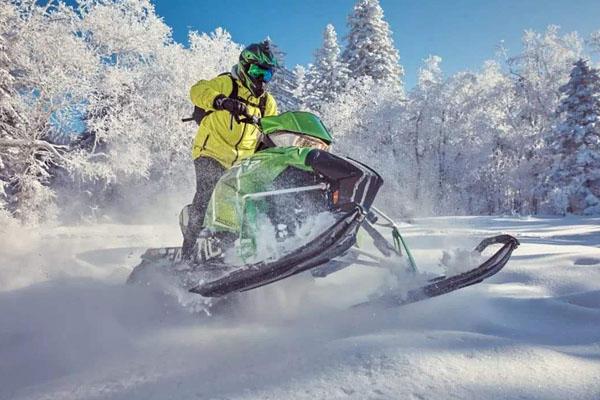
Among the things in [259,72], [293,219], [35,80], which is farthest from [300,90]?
[293,219]

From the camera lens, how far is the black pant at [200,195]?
3.84 meters

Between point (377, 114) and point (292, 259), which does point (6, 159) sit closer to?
point (292, 259)

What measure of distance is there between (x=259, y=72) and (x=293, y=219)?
147 cm

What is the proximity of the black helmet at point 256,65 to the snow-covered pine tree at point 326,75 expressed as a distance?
3142 cm

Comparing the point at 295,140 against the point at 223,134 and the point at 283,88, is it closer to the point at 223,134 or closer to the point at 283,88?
the point at 223,134

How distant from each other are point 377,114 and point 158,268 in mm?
29494

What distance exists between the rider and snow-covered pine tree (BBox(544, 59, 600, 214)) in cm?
2265

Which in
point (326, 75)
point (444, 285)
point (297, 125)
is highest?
point (326, 75)

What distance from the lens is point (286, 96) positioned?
37.0m

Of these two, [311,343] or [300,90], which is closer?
[311,343]

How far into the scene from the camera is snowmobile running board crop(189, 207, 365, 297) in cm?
255

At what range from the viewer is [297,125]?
300 cm

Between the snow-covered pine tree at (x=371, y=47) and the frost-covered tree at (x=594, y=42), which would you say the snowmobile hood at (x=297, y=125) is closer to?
the frost-covered tree at (x=594, y=42)

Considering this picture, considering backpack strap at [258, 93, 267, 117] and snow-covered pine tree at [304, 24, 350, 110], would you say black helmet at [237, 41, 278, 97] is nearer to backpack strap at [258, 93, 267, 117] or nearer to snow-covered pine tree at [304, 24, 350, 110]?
backpack strap at [258, 93, 267, 117]
